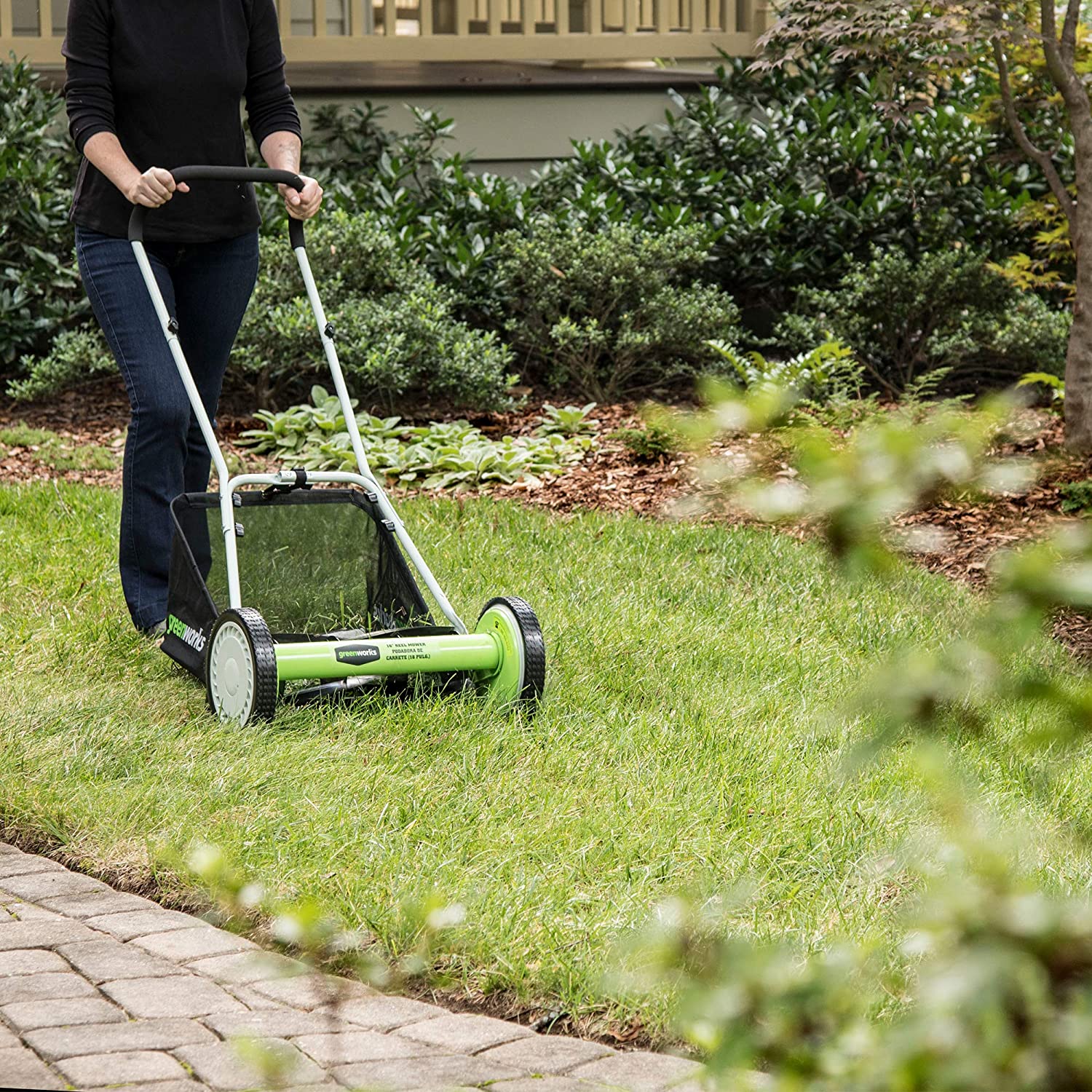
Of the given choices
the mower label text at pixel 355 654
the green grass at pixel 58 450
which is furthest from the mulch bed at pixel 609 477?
the mower label text at pixel 355 654

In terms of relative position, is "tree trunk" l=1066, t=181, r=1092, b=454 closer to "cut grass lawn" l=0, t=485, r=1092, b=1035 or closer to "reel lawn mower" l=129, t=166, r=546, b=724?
"cut grass lawn" l=0, t=485, r=1092, b=1035

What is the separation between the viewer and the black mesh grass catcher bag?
405 centimetres

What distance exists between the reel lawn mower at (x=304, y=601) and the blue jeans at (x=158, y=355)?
0.13 m

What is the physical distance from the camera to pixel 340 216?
7.75m

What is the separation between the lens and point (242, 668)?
11.4 ft

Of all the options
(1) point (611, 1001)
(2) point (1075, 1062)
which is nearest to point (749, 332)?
(1) point (611, 1001)

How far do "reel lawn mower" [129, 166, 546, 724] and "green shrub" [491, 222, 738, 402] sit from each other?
3605mm

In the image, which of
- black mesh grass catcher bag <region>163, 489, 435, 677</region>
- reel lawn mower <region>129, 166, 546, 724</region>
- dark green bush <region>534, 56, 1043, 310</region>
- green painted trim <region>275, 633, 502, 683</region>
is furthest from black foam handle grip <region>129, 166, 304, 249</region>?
dark green bush <region>534, 56, 1043, 310</region>

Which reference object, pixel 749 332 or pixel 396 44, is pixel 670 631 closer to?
pixel 749 332

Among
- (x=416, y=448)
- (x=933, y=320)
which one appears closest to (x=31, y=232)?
(x=416, y=448)

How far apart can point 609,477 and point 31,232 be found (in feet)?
12.9

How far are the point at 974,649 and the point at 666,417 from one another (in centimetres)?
25

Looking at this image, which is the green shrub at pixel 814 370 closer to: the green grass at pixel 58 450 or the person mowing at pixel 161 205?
the person mowing at pixel 161 205

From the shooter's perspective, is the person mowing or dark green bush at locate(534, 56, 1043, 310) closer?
the person mowing
